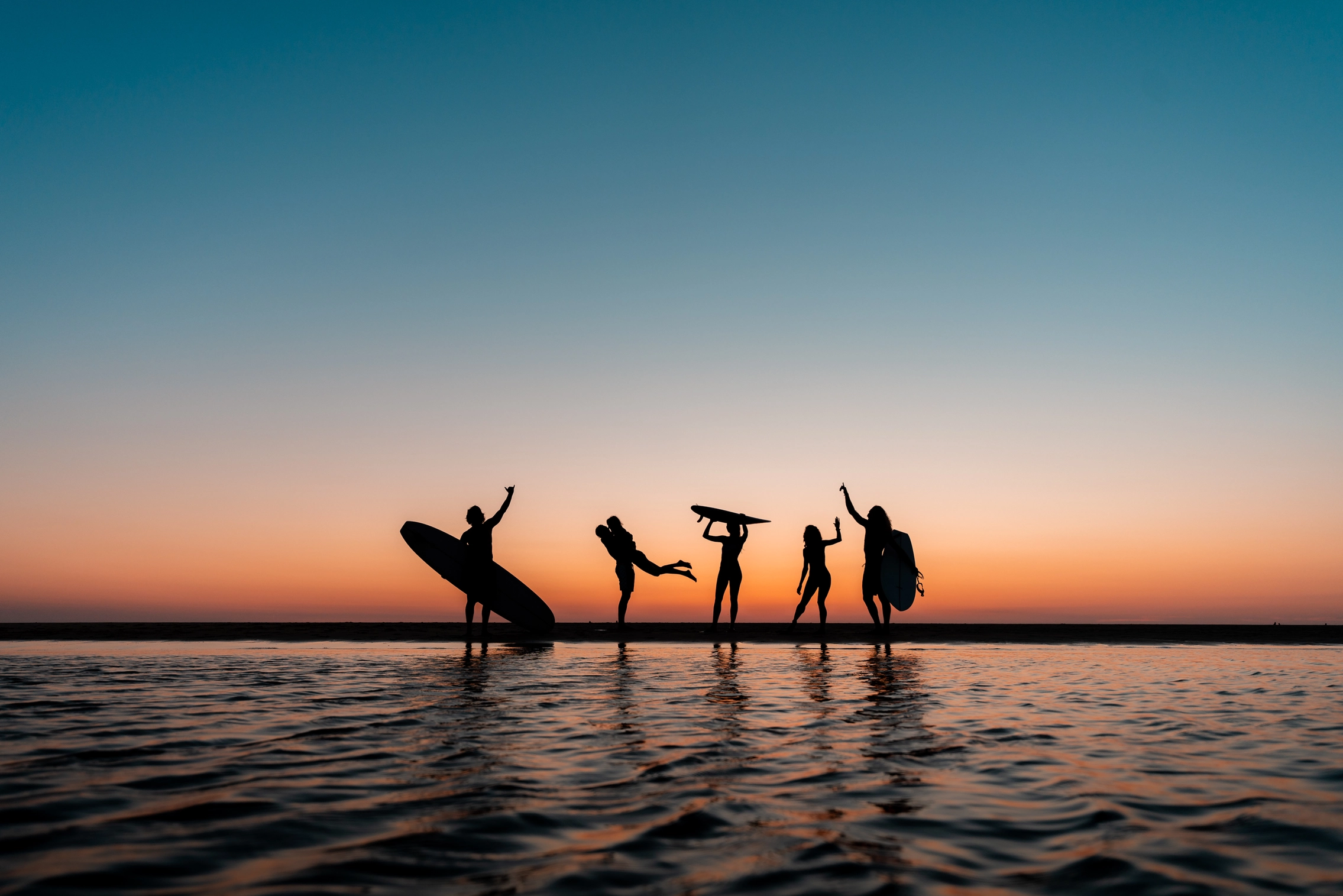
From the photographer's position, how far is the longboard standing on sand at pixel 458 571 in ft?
55.1

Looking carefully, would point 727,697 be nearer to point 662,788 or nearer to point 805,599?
point 662,788

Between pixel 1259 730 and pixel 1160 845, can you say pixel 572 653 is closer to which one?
pixel 1259 730

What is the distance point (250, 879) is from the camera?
2559 mm

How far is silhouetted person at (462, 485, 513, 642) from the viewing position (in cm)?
1473

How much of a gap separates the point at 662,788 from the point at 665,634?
47.5ft

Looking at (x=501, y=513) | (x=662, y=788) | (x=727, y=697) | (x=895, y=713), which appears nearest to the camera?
(x=662, y=788)

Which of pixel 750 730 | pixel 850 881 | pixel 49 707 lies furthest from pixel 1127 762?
pixel 49 707

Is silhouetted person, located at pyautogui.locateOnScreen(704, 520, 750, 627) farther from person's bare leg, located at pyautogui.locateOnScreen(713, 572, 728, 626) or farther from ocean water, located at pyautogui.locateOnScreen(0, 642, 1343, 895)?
ocean water, located at pyautogui.locateOnScreen(0, 642, 1343, 895)

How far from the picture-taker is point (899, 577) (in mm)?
18625

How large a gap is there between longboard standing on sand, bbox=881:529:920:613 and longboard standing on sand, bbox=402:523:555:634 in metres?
7.49

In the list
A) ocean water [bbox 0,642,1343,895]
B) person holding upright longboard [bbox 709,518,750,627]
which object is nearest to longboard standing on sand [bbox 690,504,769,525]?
person holding upright longboard [bbox 709,518,750,627]

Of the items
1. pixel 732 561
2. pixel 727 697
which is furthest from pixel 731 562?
pixel 727 697

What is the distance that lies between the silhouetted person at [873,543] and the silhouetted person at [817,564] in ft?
1.98

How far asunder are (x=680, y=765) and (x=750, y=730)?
4.03 feet
